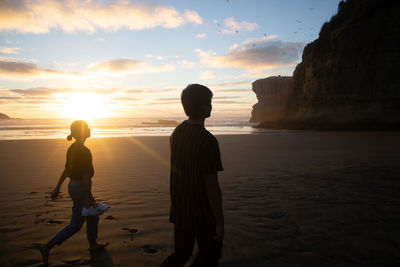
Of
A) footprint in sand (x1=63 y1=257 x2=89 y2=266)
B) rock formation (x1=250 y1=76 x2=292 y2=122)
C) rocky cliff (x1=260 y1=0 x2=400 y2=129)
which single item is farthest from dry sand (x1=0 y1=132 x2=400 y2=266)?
rock formation (x1=250 y1=76 x2=292 y2=122)

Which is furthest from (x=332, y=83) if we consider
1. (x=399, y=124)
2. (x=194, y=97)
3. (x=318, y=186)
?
(x=194, y=97)

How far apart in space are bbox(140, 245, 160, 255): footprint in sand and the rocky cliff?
28.2 meters

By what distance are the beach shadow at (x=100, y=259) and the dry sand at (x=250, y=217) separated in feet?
0.04

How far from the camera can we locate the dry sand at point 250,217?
3.33 meters

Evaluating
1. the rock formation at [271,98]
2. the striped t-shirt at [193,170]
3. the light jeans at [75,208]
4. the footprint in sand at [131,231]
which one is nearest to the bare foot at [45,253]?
the light jeans at [75,208]

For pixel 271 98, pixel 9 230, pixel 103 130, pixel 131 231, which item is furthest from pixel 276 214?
pixel 271 98

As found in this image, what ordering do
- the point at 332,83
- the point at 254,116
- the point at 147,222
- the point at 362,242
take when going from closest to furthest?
the point at 362,242, the point at 147,222, the point at 332,83, the point at 254,116

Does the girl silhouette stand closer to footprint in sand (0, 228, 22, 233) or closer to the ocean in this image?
footprint in sand (0, 228, 22, 233)

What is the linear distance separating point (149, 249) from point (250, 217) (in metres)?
1.88

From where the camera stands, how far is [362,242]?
3607 mm

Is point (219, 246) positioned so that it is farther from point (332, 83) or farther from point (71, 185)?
point (332, 83)

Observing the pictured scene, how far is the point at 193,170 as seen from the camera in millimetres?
2139

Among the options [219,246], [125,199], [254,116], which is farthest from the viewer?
[254,116]

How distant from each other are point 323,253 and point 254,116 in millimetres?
91003
